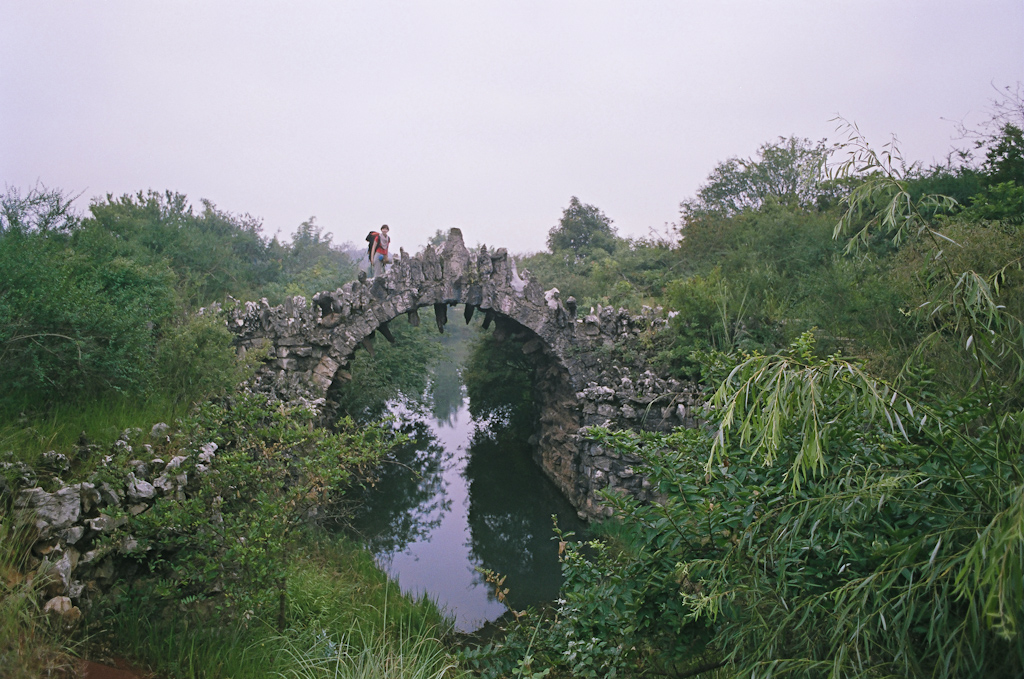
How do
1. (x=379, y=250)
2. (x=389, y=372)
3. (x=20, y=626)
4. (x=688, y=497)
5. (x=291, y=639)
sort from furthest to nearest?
(x=389, y=372)
(x=379, y=250)
(x=291, y=639)
(x=688, y=497)
(x=20, y=626)

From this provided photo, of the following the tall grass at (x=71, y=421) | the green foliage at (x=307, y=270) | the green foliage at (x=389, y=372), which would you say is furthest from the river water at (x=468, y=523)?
the green foliage at (x=307, y=270)

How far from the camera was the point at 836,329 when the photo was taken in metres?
8.31

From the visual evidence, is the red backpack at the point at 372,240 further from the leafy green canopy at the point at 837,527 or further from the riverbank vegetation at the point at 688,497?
the leafy green canopy at the point at 837,527

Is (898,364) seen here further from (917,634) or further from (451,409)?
(451,409)

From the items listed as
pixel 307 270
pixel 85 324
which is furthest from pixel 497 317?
pixel 307 270

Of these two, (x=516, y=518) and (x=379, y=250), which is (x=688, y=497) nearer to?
(x=516, y=518)

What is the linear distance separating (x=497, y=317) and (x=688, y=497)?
24.0 feet

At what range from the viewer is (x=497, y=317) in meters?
10.5

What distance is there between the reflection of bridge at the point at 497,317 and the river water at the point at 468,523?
41.1 inches

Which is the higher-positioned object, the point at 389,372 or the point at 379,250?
the point at 379,250

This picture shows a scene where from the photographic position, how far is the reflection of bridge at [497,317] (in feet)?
29.1

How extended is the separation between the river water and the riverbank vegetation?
1068mm

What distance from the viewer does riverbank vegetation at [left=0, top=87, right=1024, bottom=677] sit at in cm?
239

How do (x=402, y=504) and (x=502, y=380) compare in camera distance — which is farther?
(x=502, y=380)
